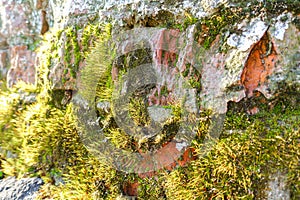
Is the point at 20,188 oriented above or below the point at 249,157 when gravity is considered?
below

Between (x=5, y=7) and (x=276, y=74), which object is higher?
(x=5, y=7)

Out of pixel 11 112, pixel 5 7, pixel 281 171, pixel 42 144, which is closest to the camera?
pixel 281 171

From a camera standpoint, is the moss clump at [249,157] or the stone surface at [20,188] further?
the stone surface at [20,188]

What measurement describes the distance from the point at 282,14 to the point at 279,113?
19.2 inches

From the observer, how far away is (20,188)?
7.42ft

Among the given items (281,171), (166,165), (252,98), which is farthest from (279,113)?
(166,165)

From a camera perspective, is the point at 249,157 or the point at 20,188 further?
the point at 20,188

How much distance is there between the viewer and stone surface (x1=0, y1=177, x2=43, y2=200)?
2207mm

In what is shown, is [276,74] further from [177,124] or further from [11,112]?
[11,112]

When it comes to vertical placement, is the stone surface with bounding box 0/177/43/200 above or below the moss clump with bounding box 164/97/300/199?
below

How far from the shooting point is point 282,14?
1.70 meters

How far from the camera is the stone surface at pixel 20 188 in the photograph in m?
2.21

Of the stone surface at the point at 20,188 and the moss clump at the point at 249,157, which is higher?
the moss clump at the point at 249,157

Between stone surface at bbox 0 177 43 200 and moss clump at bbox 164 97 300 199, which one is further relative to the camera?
stone surface at bbox 0 177 43 200
